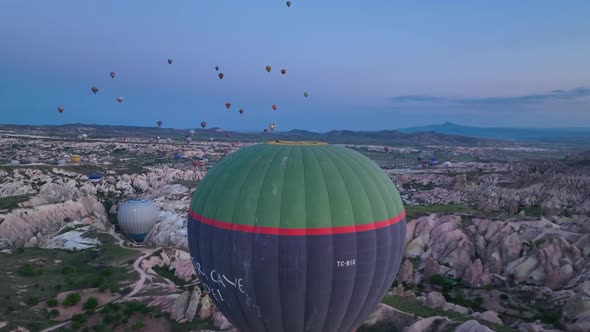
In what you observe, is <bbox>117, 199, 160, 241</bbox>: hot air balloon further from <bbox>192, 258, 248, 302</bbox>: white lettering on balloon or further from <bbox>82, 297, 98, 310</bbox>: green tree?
<bbox>192, 258, 248, 302</bbox>: white lettering on balloon

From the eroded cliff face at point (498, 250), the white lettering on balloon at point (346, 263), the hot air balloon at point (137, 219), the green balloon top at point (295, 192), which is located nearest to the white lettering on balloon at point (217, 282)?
the green balloon top at point (295, 192)

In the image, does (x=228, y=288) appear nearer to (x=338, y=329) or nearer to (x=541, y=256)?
(x=338, y=329)

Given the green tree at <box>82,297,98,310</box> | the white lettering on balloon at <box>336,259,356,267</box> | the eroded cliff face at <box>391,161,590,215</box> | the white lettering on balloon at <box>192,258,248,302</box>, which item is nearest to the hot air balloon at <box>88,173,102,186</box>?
the green tree at <box>82,297,98,310</box>

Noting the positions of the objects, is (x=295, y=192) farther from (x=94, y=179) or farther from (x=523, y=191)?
(x=94, y=179)

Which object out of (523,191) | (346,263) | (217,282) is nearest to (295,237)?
(346,263)

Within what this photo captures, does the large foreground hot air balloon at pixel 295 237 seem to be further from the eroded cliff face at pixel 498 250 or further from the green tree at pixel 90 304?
the eroded cliff face at pixel 498 250

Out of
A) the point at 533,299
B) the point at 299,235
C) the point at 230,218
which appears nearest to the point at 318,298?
the point at 299,235

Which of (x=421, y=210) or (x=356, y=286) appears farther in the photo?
(x=421, y=210)
